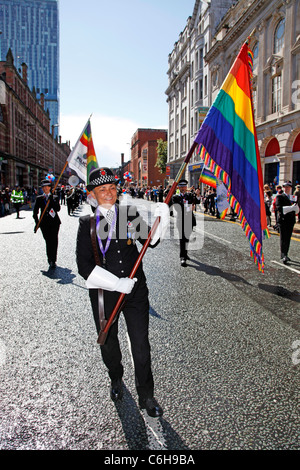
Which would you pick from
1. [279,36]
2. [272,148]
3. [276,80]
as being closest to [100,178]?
[272,148]

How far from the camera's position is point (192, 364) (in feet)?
11.9

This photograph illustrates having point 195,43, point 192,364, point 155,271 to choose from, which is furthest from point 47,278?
point 195,43

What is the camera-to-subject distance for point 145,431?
263cm

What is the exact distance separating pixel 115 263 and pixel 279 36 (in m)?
27.1

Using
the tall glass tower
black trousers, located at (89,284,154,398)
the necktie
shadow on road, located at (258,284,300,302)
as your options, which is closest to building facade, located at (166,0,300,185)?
shadow on road, located at (258,284,300,302)

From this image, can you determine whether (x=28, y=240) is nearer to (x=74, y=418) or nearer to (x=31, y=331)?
(x=31, y=331)

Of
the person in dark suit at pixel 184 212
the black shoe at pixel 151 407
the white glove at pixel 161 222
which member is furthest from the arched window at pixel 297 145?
the black shoe at pixel 151 407

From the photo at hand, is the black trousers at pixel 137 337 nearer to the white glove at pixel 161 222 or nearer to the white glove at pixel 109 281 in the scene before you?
the white glove at pixel 109 281

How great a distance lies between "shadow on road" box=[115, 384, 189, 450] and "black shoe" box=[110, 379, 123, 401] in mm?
59

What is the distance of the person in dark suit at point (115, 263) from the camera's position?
2.91m

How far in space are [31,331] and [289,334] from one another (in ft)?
10.1

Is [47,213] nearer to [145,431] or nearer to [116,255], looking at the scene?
[116,255]

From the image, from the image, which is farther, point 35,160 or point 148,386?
point 35,160

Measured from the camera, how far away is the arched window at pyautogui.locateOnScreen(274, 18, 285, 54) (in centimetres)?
2427
